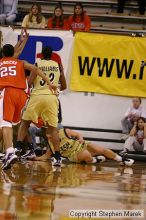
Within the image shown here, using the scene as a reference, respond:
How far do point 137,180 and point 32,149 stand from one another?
99.2 inches

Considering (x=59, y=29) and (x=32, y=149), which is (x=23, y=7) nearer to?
(x=59, y=29)

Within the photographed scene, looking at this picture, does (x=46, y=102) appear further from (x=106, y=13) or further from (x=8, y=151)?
(x=106, y=13)

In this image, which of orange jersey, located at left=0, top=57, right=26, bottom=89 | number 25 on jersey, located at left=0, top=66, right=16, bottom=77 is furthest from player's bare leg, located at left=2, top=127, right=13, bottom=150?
number 25 on jersey, located at left=0, top=66, right=16, bottom=77

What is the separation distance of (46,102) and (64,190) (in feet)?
9.25

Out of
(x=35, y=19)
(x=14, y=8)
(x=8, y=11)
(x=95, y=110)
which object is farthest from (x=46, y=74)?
(x=8, y=11)

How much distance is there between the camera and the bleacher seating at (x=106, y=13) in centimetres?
1497

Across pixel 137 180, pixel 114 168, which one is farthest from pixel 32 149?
pixel 137 180

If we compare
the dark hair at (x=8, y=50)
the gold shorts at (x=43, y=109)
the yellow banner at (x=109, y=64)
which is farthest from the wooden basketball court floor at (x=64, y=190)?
the yellow banner at (x=109, y=64)

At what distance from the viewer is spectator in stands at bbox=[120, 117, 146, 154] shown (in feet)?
38.9

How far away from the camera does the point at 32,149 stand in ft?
34.4

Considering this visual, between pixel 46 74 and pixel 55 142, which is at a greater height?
pixel 46 74

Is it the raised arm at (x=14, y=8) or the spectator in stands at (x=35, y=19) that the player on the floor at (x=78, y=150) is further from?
the raised arm at (x=14, y=8)

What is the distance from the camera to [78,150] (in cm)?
1012

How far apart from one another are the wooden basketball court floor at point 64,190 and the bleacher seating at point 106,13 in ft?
18.9
